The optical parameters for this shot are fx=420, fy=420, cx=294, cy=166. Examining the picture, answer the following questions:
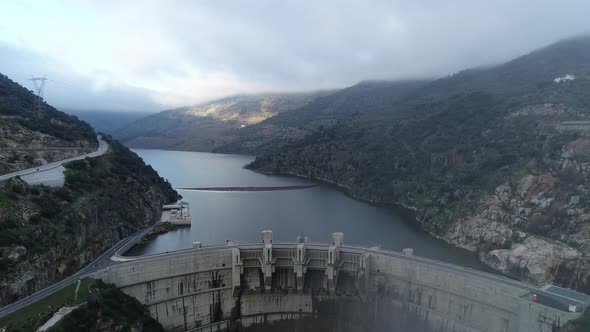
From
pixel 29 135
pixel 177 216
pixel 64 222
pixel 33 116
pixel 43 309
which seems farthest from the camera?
pixel 177 216

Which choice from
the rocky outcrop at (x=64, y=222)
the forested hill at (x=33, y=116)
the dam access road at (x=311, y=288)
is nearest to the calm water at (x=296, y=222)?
the rocky outcrop at (x=64, y=222)

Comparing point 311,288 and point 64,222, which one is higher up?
point 64,222

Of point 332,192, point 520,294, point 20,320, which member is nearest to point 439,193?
point 332,192

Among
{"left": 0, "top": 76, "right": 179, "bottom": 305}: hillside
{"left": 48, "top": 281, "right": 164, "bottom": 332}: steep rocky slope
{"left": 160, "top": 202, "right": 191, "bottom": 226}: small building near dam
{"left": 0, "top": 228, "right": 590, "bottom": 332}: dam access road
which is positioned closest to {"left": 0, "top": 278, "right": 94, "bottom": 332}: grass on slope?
{"left": 48, "top": 281, "right": 164, "bottom": 332}: steep rocky slope

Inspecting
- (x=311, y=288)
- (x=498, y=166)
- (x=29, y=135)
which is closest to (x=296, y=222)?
(x=311, y=288)

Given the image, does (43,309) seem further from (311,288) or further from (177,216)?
(177,216)

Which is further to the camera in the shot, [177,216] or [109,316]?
[177,216]

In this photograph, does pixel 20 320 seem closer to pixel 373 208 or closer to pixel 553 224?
pixel 553 224

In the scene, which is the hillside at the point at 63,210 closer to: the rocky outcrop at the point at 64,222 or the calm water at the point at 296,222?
the rocky outcrop at the point at 64,222
